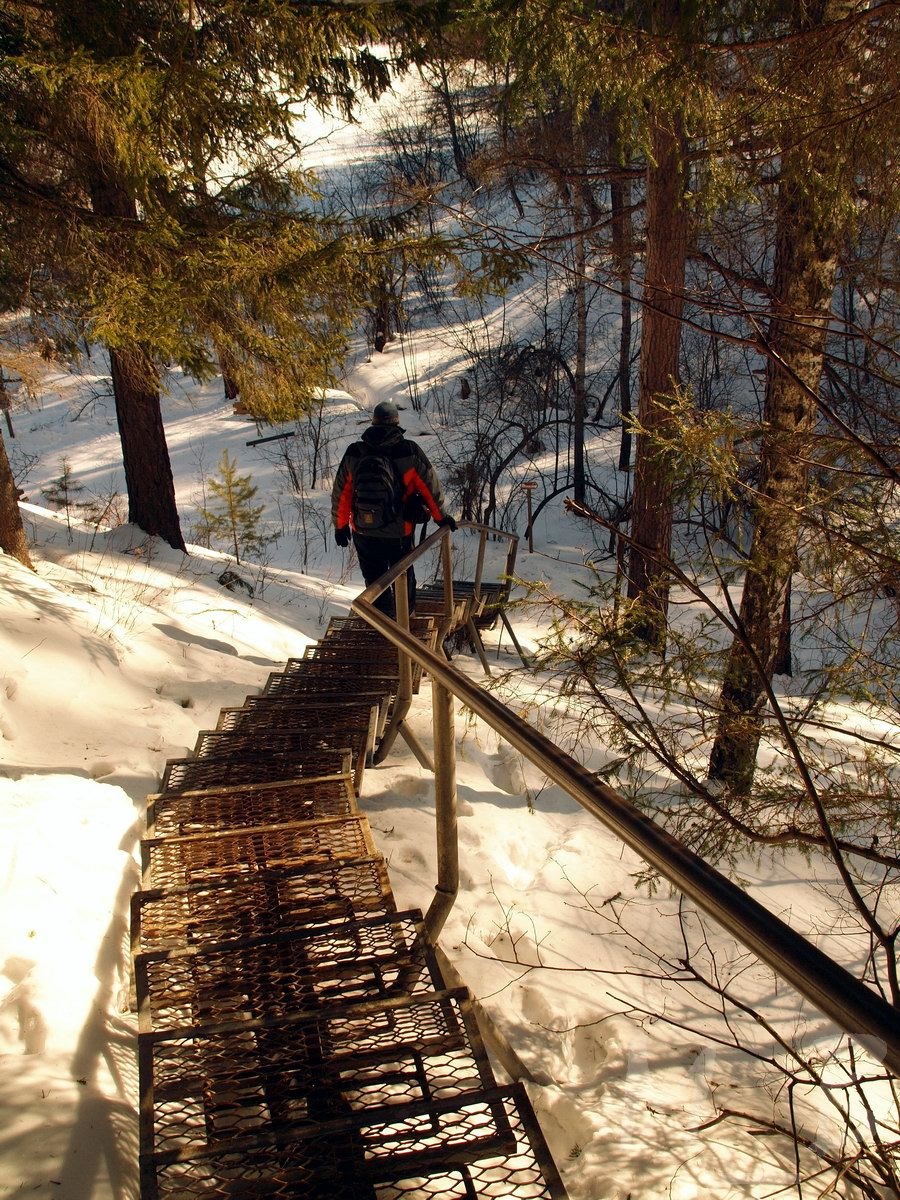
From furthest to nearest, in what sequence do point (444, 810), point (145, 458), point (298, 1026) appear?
point (145, 458), point (444, 810), point (298, 1026)

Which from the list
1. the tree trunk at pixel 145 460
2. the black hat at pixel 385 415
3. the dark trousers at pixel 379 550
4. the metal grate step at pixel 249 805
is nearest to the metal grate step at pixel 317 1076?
the metal grate step at pixel 249 805

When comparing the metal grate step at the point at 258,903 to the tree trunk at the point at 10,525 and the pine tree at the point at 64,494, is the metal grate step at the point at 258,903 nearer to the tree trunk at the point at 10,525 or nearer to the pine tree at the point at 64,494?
the tree trunk at the point at 10,525

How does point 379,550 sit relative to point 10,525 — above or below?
below

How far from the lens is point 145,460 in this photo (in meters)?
9.83

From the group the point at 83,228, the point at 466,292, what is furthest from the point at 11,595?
the point at 466,292

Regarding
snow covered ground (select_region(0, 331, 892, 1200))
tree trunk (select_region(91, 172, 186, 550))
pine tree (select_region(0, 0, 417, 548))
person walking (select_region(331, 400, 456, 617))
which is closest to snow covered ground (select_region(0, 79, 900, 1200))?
snow covered ground (select_region(0, 331, 892, 1200))

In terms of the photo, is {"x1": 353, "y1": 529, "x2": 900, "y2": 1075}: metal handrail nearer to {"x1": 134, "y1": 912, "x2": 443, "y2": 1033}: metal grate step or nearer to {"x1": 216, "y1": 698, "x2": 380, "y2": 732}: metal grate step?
{"x1": 134, "y1": 912, "x2": 443, "y2": 1033}: metal grate step

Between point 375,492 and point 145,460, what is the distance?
4.90 meters

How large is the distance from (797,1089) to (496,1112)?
6.59 ft

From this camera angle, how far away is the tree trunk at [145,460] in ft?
31.0

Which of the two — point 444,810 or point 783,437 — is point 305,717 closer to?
point 444,810

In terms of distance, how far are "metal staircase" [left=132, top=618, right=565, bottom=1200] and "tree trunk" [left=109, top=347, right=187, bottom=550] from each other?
7.25 m

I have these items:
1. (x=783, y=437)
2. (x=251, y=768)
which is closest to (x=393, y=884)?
(x=251, y=768)

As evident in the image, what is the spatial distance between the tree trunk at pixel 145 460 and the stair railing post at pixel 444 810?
774cm
